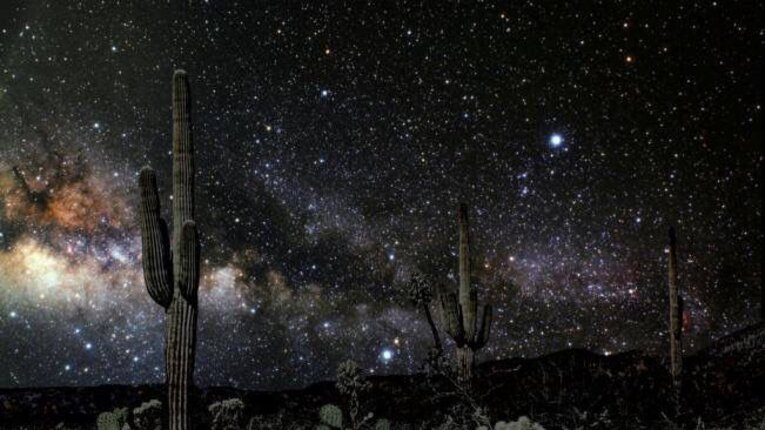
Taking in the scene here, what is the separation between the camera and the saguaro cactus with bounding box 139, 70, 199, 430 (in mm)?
7965

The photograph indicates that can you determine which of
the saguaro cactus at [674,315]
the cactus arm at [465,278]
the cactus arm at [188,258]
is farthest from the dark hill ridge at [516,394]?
the cactus arm at [188,258]

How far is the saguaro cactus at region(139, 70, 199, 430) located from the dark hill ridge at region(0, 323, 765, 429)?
309 inches

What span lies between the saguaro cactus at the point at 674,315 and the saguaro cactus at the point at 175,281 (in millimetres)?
11017

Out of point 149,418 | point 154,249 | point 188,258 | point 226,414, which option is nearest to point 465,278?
point 226,414

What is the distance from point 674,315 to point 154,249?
1184 cm

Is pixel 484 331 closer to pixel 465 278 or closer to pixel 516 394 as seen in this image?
pixel 465 278

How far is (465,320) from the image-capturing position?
11.7 m

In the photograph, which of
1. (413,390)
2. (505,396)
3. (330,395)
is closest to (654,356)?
(505,396)

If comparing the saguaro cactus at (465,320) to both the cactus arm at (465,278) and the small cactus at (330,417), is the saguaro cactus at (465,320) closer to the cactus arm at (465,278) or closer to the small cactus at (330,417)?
the cactus arm at (465,278)

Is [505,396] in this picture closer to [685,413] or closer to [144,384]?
[685,413]

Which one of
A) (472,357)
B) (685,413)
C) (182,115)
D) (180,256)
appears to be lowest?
(685,413)

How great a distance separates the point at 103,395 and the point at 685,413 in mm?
14563

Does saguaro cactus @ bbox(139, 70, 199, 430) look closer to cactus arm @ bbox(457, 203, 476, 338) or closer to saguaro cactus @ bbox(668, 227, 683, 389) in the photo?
cactus arm @ bbox(457, 203, 476, 338)

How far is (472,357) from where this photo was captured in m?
11.8
